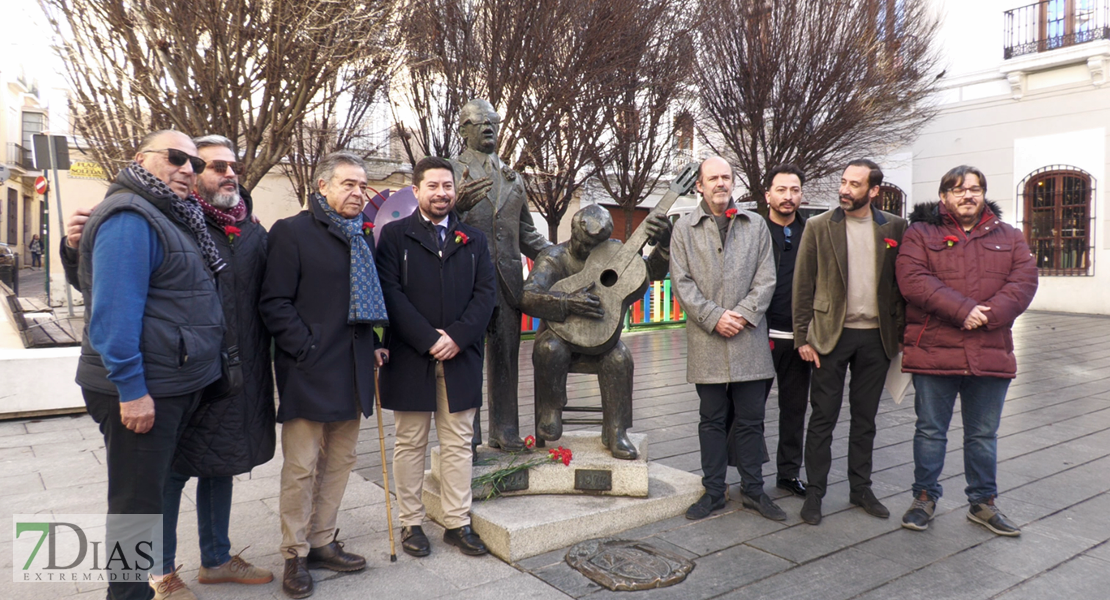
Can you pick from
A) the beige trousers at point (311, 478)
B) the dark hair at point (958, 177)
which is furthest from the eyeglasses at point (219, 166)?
the dark hair at point (958, 177)

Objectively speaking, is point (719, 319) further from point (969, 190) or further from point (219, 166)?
point (219, 166)

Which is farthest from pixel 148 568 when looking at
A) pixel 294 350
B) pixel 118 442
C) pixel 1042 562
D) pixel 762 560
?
pixel 1042 562

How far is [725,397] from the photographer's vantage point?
4.02 m

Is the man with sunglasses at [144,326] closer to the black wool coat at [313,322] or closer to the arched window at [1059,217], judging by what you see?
the black wool coat at [313,322]

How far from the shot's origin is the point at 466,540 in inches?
139

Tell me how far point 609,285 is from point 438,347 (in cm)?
116

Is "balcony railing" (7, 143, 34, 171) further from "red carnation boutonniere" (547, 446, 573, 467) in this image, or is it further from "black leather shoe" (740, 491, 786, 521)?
"black leather shoe" (740, 491, 786, 521)

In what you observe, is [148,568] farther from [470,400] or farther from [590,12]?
[590,12]

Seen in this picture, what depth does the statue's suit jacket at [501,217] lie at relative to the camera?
13.6 feet

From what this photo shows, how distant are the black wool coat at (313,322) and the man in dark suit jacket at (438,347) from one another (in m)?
0.24

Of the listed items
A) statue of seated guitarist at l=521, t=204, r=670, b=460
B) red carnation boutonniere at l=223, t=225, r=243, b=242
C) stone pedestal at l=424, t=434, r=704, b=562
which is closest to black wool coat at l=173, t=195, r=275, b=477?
red carnation boutonniere at l=223, t=225, r=243, b=242

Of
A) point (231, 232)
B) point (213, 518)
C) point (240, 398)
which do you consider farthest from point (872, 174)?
point (213, 518)

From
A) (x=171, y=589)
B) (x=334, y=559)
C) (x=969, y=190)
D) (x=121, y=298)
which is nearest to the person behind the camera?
(x=121, y=298)

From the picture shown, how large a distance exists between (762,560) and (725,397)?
893 millimetres
